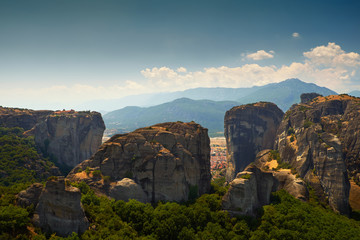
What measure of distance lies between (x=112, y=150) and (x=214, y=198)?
25686mm

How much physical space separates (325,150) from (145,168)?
166 feet

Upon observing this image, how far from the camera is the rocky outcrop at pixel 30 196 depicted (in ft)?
121

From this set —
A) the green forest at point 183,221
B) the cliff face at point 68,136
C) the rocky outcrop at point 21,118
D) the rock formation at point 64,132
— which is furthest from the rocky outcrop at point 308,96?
the rocky outcrop at point 21,118

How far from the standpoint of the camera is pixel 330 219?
51781 millimetres

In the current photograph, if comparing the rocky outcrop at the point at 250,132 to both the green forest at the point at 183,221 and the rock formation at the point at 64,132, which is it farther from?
the rock formation at the point at 64,132

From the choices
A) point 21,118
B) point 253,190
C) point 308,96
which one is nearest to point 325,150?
point 253,190

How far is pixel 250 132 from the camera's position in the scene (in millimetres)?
124500

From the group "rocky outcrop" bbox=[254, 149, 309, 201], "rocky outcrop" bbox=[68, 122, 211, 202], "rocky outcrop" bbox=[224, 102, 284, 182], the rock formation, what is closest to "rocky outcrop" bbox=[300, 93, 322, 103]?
"rocky outcrop" bbox=[224, 102, 284, 182]

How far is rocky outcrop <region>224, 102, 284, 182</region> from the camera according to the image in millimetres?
123000

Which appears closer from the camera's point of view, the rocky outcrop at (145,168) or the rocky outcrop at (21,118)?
the rocky outcrop at (145,168)

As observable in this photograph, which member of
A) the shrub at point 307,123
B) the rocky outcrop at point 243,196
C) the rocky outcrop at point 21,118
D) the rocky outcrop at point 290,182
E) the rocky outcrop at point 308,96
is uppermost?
the rocky outcrop at point 308,96

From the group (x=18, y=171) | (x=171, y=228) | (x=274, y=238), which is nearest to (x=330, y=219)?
(x=274, y=238)

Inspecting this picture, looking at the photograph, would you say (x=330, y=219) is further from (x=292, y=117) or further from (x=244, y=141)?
(x=244, y=141)

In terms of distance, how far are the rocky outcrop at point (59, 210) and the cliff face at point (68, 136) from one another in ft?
270
